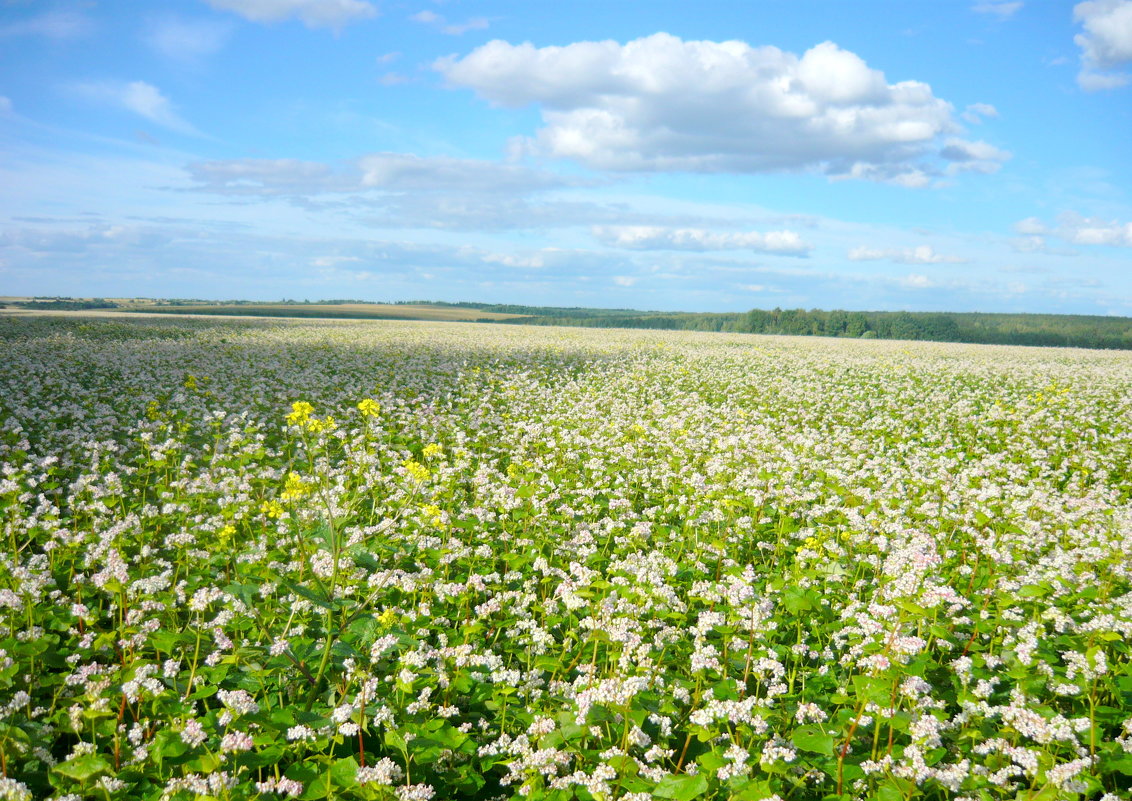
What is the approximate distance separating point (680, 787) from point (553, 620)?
200 centimetres

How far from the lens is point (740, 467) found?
9883 millimetres

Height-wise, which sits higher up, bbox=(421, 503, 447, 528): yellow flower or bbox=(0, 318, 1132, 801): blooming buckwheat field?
bbox=(421, 503, 447, 528): yellow flower

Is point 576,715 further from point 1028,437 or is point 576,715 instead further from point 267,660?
point 1028,437

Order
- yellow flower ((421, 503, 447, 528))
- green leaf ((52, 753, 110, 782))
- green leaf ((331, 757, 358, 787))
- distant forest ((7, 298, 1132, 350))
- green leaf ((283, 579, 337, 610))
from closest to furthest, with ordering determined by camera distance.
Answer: green leaf ((52, 753, 110, 782)), green leaf ((331, 757, 358, 787)), green leaf ((283, 579, 337, 610)), yellow flower ((421, 503, 447, 528)), distant forest ((7, 298, 1132, 350))

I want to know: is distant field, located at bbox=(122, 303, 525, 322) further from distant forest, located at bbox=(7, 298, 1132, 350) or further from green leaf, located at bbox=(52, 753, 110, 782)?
green leaf, located at bbox=(52, 753, 110, 782)

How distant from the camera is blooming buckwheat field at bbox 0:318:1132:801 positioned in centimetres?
350

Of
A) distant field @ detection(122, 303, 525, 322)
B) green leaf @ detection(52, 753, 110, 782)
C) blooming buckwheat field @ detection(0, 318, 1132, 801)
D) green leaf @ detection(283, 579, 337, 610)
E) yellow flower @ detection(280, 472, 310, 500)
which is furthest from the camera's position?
distant field @ detection(122, 303, 525, 322)

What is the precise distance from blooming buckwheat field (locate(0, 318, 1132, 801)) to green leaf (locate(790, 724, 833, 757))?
2 centimetres

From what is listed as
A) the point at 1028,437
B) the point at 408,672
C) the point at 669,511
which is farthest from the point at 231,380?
the point at 1028,437

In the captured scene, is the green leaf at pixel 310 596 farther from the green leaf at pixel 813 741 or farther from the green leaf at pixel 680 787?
the green leaf at pixel 813 741

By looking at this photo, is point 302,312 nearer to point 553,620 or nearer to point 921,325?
point 921,325

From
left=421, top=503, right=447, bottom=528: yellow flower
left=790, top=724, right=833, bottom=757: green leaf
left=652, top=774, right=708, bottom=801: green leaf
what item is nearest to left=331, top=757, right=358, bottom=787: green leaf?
left=652, top=774, right=708, bottom=801: green leaf

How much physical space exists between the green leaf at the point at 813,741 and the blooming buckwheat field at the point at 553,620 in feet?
0.06

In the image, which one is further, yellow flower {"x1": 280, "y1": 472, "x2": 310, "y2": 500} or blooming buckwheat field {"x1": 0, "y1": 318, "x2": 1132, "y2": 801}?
yellow flower {"x1": 280, "y1": 472, "x2": 310, "y2": 500}
